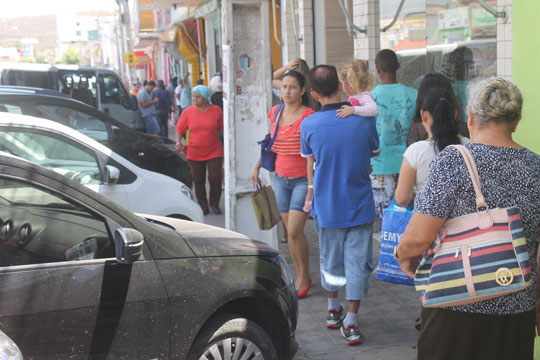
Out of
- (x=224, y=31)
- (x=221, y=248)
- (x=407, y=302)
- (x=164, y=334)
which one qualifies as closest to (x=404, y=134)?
(x=407, y=302)

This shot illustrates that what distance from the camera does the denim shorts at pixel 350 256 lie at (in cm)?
499

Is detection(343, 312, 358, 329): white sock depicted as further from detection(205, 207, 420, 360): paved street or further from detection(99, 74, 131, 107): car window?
detection(99, 74, 131, 107): car window

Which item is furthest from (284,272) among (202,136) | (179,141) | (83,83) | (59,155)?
(83,83)

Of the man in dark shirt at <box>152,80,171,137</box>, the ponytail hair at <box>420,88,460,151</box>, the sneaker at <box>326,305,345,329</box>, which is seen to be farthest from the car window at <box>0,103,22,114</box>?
the man in dark shirt at <box>152,80,171,137</box>

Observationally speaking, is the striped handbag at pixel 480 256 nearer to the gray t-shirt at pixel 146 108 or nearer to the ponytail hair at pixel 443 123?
the ponytail hair at pixel 443 123

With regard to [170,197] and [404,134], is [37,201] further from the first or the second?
[404,134]

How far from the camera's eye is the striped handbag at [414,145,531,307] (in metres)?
2.72

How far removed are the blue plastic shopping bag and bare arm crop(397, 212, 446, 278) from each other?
114cm

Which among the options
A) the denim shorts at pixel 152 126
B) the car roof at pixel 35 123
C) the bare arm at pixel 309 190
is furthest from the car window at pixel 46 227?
the denim shorts at pixel 152 126

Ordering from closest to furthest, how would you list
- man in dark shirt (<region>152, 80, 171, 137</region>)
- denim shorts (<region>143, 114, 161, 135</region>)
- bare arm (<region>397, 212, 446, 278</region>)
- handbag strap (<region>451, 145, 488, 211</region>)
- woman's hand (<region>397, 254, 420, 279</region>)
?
handbag strap (<region>451, 145, 488, 211</region>) → bare arm (<region>397, 212, 446, 278</region>) → woman's hand (<region>397, 254, 420, 279</region>) → denim shorts (<region>143, 114, 161, 135</region>) → man in dark shirt (<region>152, 80, 171, 137</region>)

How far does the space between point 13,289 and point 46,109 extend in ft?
19.0

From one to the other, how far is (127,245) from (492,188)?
1.69 m

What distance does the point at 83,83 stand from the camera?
618 inches

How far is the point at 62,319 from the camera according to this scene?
3.21 metres
